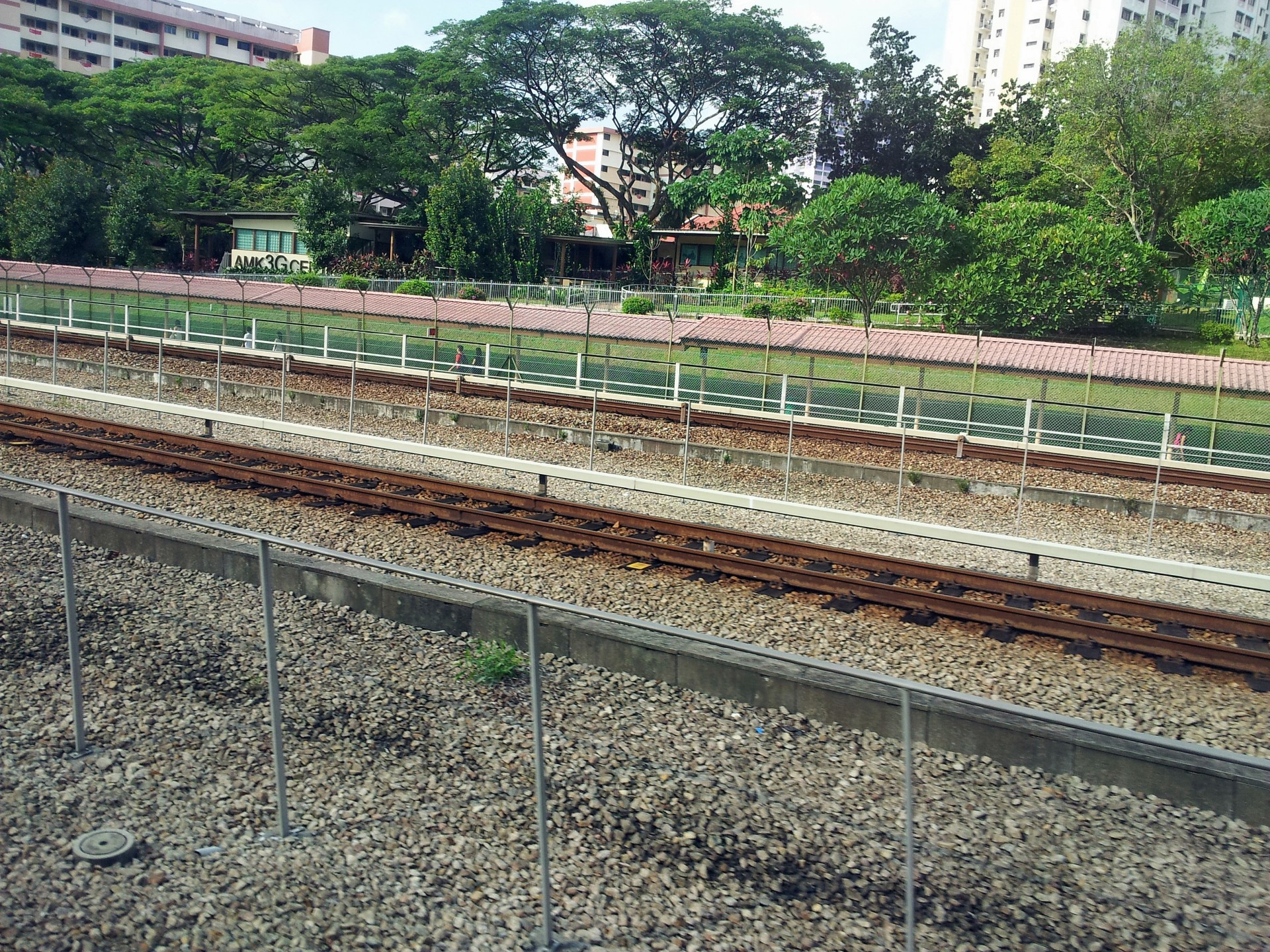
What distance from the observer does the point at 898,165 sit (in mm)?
69375

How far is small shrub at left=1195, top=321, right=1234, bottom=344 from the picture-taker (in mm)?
42375

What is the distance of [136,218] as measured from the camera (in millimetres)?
59062

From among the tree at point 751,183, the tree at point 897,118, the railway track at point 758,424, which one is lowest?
the railway track at point 758,424

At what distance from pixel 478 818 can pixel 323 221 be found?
57.3 meters

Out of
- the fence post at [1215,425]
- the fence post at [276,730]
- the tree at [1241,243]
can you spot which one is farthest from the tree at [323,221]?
the fence post at [276,730]

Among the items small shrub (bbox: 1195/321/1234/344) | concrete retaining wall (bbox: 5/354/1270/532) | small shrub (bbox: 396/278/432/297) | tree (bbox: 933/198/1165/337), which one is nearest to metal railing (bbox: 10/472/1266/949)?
concrete retaining wall (bbox: 5/354/1270/532)

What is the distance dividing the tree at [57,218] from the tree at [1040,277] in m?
48.0

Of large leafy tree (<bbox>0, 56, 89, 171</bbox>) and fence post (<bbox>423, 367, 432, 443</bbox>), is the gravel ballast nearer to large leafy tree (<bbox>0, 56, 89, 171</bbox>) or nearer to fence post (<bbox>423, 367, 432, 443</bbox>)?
fence post (<bbox>423, 367, 432, 443</bbox>)

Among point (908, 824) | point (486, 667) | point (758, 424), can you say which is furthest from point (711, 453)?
point (908, 824)

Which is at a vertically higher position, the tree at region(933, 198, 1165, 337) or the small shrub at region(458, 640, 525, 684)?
the tree at region(933, 198, 1165, 337)

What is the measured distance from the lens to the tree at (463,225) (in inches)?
2152

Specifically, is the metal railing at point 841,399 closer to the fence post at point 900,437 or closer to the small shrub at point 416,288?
the fence post at point 900,437

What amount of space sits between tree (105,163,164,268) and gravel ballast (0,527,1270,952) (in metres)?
58.3

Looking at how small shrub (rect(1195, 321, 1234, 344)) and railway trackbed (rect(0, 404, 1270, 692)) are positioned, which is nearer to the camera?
railway trackbed (rect(0, 404, 1270, 692))
